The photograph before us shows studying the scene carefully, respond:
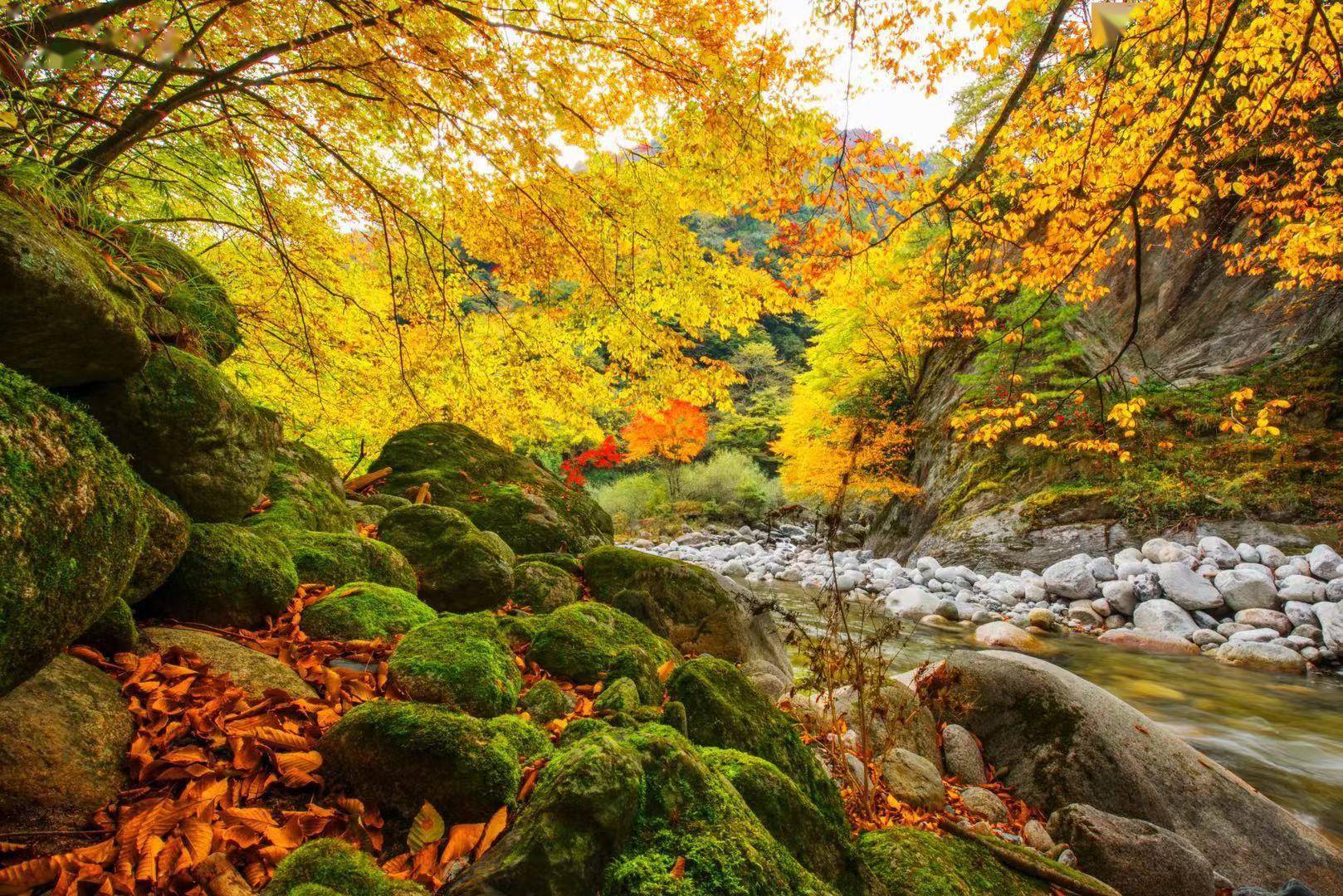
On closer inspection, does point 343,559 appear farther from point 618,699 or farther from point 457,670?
point 618,699

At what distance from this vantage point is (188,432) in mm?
2311

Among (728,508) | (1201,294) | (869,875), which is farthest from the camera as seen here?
(728,508)

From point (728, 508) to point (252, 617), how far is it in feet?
67.2

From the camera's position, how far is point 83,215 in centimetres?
221

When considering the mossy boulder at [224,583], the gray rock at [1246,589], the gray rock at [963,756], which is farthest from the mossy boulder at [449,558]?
the gray rock at [1246,589]

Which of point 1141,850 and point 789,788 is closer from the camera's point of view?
point 789,788

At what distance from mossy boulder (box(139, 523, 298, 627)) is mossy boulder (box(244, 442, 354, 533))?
2.10ft

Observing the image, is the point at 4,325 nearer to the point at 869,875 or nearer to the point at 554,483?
the point at 869,875

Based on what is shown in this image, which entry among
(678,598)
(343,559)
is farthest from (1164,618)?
(343,559)

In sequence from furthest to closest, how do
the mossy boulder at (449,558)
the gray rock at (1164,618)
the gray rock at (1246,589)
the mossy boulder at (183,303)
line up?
the gray rock at (1164,618), the gray rock at (1246,589), the mossy boulder at (449,558), the mossy boulder at (183,303)

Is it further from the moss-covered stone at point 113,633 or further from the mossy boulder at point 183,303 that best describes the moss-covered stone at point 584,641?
the mossy boulder at point 183,303

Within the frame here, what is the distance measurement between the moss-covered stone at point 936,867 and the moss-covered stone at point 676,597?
236cm

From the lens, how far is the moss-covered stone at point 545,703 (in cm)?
211

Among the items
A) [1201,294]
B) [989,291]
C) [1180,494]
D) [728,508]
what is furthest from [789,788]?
[728,508]
